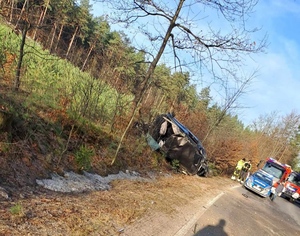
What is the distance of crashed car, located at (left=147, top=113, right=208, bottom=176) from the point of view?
14516 millimetres

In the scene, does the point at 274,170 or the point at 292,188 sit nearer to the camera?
the point at 274,170

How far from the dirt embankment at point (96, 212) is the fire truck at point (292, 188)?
69.8 feet

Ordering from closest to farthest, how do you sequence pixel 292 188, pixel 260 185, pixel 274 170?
pixel 260 185 < pixel 274 170 < pixel 292 188

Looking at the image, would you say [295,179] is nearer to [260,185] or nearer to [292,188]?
[292,188]

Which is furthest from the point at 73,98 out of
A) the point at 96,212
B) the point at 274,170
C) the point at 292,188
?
the point at 292,188

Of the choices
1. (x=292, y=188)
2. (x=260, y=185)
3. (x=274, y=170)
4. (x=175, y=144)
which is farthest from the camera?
(x=292, y=188)

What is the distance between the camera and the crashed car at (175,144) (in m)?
14.5

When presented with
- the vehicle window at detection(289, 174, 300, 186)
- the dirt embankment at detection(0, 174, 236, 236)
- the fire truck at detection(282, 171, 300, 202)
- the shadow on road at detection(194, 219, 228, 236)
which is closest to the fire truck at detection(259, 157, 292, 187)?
the fire truck at detection(282, 171, 300, 202)

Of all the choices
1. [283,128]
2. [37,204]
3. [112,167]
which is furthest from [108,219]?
[283,128]

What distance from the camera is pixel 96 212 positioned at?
5.32 m

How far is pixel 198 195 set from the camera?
11.2 meters

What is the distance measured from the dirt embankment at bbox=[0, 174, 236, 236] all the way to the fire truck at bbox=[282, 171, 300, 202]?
21.3m

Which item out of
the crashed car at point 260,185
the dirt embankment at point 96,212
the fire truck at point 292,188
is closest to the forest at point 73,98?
the dirt embankment at point 96,212

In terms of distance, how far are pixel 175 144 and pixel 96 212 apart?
9.56 m
